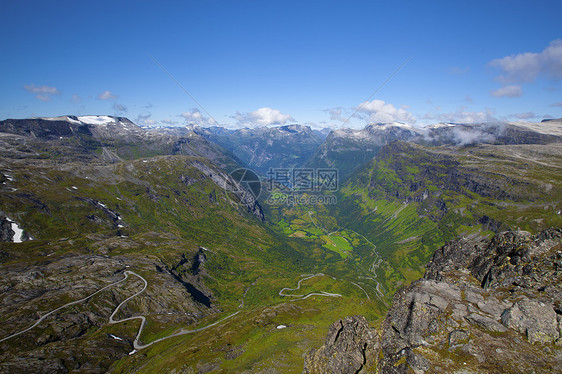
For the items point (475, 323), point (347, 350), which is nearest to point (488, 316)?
point (475, 323)

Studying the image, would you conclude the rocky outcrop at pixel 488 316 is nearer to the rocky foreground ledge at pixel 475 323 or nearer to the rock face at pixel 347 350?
the rocky foreground ledge at pixel 475 323

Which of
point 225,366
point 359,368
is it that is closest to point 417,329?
point 359,368

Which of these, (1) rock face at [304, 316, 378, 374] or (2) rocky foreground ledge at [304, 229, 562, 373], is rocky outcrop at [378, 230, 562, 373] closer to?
(2) rocky foreground ledge at [304, 229, 562, 373]

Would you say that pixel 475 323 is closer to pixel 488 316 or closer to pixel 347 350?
pixel 488 316

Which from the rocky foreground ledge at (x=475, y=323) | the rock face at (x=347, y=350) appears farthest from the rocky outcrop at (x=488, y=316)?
the rock face at (x=347, y=350)

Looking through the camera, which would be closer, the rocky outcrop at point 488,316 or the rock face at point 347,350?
the rocky outcrop at point 488,316

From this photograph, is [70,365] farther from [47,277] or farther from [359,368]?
[359,368]
